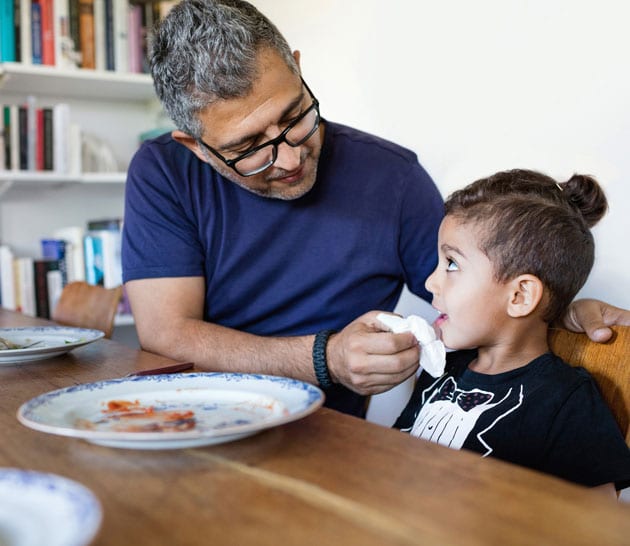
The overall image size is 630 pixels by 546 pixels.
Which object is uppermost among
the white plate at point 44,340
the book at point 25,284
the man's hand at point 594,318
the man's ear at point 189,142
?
the man's ear at point 189,142

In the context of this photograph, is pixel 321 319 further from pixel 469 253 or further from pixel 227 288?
pixel 469 253

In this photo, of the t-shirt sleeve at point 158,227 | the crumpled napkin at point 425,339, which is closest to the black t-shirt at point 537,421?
the crumpled napkin at point 425,339

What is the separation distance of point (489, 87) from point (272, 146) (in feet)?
2.03

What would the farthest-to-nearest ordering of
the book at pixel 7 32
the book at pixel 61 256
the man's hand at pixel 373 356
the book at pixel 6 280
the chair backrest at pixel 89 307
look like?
the book at pixel 61 256, the book at pixel 6 280, the book at pixel 7 32, the chair backrest at pixel 89 307, the man's hand at pixel 373 356

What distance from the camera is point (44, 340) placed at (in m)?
1.45

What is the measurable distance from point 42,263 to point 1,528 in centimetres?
256

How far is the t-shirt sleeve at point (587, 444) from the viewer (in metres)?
0.96

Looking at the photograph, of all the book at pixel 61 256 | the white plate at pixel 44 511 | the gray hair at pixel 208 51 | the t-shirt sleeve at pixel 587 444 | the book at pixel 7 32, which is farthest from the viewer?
the book at pixel 61 256

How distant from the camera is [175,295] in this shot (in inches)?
A: 60.6

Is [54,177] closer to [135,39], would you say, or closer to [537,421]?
[135,39]

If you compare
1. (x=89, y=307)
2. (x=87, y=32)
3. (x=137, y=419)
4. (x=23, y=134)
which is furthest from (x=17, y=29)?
(x=137, y=419)

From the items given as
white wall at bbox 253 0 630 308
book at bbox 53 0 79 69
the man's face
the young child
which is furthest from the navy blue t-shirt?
book at bbox 53 0 79 69

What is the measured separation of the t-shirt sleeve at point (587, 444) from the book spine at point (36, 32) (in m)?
2.54

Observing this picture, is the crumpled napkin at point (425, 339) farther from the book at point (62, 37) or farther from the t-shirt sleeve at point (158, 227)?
the book at point (62, 37)
